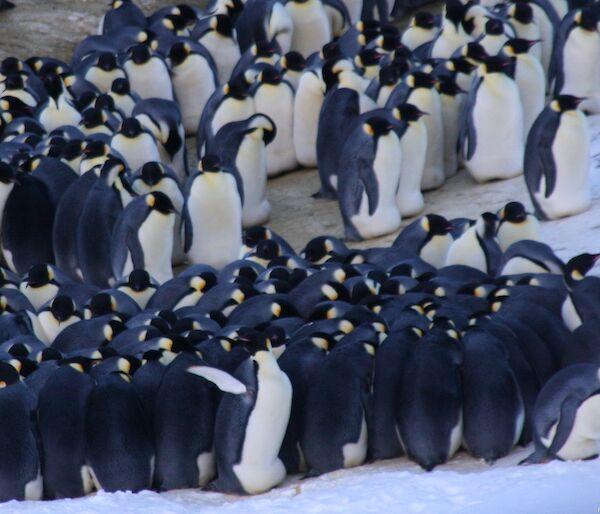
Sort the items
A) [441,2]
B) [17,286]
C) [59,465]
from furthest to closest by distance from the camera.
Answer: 1. [441,2]
2. [17,286]
3. [59,465]

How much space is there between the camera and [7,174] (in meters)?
10.4

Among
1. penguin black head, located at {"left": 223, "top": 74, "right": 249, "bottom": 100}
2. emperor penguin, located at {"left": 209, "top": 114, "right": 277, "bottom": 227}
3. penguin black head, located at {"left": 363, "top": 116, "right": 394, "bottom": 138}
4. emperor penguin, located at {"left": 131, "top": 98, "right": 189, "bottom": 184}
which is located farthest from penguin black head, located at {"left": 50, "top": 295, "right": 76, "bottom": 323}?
penguin black head, located at {"left": 223, "top": 74, "right": 249, "bottom": 100}

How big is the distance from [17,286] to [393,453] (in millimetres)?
3290

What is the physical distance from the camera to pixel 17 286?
9.77 m

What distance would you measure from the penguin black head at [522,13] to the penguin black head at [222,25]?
2.24 metres

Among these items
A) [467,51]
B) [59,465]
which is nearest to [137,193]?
[467,51]

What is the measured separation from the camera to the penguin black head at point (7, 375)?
24.0ft

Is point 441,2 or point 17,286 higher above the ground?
point 441,2

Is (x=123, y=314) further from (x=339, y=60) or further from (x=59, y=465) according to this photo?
(x=339, y=60)

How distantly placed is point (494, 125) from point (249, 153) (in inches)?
61.0

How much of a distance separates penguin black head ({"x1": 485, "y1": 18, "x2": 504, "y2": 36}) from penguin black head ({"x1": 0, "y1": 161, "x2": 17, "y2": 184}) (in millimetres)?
3367

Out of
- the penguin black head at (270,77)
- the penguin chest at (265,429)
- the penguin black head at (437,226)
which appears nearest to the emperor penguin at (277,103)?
the penguin black head at (270,77)

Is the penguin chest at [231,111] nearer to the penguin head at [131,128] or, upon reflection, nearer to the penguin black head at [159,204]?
the penguin head at [131,128]

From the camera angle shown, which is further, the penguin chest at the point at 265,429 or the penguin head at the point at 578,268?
the penguin head at the point at 578,268
